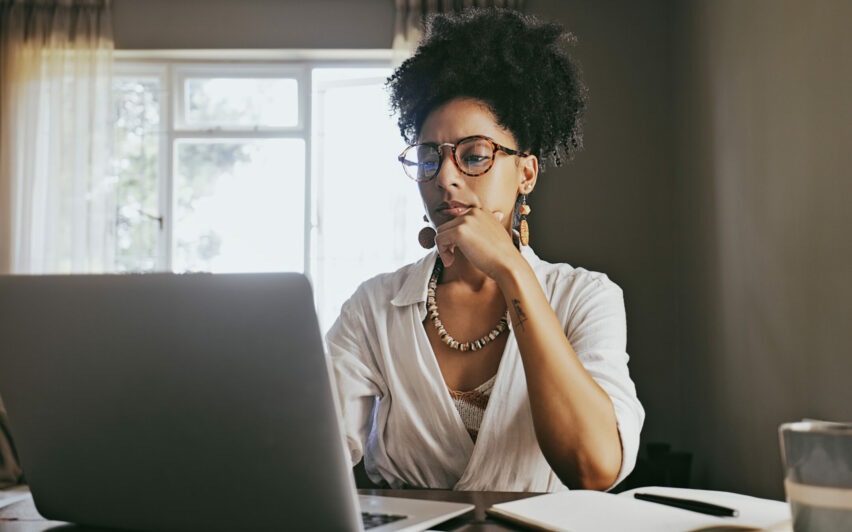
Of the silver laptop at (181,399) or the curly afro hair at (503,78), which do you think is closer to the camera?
the silver laptop at (181,399)

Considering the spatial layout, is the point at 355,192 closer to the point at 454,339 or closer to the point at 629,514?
the point at 454,339

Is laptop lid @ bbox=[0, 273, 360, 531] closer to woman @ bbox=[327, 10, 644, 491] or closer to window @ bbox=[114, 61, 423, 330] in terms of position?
woman @ bbox=[327, 10, 644, 491]

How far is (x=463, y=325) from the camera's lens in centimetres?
137

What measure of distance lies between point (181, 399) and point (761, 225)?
242 centimetres

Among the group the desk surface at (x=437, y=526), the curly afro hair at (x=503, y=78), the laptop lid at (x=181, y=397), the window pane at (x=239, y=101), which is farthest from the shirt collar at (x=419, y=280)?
the window pane at (x=239, y=101)

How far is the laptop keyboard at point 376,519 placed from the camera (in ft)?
2.16

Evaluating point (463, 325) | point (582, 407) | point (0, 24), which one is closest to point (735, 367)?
point (463, 325)

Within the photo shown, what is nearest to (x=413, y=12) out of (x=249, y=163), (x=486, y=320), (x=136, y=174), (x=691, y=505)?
(x=249, y=163)

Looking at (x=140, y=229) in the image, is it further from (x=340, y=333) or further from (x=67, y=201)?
(x=340, y=333)

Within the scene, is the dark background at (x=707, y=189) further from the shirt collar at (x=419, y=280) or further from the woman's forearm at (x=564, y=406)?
the woman's forearm at (x=564, y=406)

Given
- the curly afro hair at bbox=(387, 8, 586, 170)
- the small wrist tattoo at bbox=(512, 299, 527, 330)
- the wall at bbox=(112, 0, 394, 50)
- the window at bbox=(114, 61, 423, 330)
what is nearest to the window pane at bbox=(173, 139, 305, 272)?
the window at bbox=(114, 61, 423, 330)

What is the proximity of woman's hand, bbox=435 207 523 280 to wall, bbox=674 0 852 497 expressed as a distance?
1163mm

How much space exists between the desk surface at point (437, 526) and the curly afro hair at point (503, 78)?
77cm

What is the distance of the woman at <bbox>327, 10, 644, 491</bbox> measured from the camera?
1.06 m
